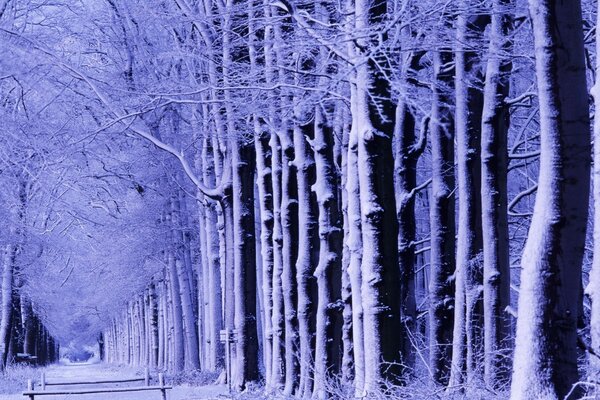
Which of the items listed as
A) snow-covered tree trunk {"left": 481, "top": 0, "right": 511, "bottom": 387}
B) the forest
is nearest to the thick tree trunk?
the forest

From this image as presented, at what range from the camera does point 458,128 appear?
13.1m

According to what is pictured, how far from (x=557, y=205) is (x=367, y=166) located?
3.62 metres

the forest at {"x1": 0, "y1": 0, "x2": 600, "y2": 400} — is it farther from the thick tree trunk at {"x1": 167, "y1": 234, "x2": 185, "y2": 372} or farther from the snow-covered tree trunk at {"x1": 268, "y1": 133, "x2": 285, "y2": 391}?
the thick tree trunk at {"x1": 167, "y1": 234, "x2": 185, "y2": 372}

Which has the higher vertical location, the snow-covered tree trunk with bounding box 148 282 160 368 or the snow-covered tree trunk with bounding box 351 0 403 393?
the snow-covered tree trunk with bounding box 351 0 403 393

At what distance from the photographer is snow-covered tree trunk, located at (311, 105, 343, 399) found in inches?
551

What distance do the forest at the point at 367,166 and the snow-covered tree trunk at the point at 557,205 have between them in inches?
0.5

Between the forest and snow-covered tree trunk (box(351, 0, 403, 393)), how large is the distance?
23mm

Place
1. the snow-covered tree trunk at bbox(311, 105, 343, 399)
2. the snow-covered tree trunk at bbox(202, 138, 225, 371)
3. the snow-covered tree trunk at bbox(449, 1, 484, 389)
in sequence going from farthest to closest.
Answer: the snow-covered tree trunk at bbox(202, 138, 225, 371), the snow-covered tree trunk at bbox(311, 105, 343, 399), the snow-covered tree trunk at bbox(449, 1, 484, 389)

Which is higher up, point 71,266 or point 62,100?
point 62,100

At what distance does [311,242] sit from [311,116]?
2.02 meters

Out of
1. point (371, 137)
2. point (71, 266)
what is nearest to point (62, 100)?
point (371, 137)

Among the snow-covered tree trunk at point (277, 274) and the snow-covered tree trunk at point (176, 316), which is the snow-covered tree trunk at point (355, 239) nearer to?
the snow-covered tree trunk at point (277, 274)

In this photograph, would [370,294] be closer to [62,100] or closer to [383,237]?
[383,237]

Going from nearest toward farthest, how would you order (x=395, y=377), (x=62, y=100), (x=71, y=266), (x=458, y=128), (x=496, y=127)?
1. (x=395, y=377)
2. (x=496, y=127)
3. (x=458, y=128)
4. (x=62, y=100)
5. (x=71, y=266)
